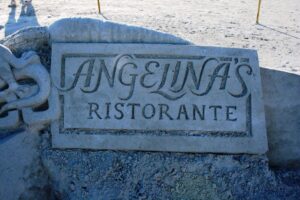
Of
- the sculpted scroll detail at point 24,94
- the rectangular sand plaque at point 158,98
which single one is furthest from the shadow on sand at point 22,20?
the rectangular sand plaque at point 158,98

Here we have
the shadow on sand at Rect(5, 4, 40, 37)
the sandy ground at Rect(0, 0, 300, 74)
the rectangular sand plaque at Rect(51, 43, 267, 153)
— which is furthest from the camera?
the shadow on sand at Rect(5, 4, 40, 37)

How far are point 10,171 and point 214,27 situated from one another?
4.42m

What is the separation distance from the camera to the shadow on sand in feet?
22.7

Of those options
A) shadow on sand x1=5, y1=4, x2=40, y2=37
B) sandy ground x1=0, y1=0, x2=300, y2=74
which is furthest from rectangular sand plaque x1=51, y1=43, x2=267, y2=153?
shadow on sand x1=5, y1=4, x2=40, y2=37

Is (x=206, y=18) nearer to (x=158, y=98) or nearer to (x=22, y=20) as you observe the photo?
(x=22, y=20)

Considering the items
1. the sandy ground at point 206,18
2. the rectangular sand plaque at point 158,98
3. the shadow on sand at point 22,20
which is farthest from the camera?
the shadow on sand at point 22,20

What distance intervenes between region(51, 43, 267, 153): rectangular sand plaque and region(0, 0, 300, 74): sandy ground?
1941mm

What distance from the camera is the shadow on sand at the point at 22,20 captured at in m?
6.92

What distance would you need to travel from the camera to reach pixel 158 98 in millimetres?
3752

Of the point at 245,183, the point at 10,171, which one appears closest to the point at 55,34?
the point at 10,171

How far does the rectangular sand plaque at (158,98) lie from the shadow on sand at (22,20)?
3.19 meters

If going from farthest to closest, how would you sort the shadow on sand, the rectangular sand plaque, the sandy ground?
the shadow on sand
the sandy ground
the rectangular sand plaque

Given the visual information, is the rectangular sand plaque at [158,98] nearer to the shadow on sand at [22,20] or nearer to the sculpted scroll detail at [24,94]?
the sculpted scroll detail at [24,94]

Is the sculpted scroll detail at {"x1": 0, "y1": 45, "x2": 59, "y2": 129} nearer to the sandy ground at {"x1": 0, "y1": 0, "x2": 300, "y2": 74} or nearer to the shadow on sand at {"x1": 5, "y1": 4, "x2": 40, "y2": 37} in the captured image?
the sandy ground at {"x1": 0, "y1": 0, "x2": 300, "y2": 74}
